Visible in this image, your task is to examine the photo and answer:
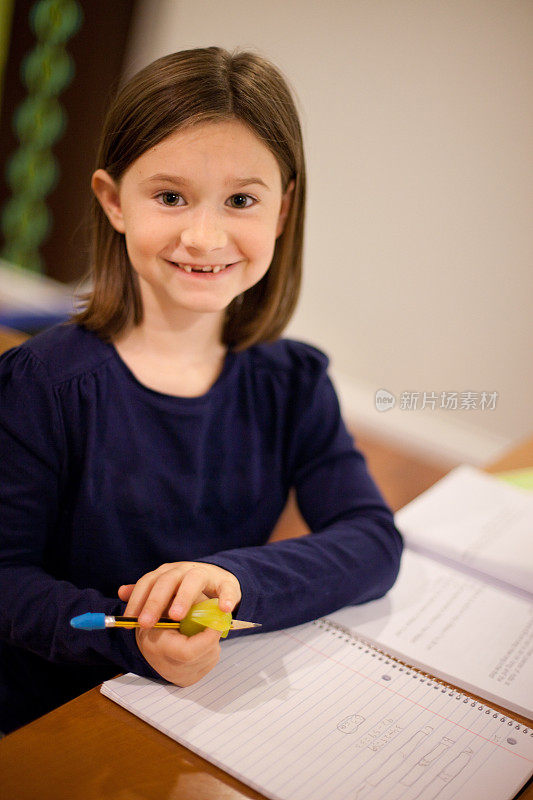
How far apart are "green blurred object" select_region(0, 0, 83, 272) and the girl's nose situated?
1897mm

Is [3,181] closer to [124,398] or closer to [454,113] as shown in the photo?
[454,113]

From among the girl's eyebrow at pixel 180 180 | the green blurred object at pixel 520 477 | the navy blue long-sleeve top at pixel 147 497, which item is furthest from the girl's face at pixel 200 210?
the green blurred object at pixel 520 477

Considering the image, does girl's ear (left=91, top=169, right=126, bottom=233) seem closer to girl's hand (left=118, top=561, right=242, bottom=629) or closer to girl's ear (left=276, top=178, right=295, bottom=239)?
girl's ear (left=276, top=178, right=295, bottom=239)

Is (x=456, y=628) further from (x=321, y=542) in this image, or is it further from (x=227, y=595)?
(x=227, y=595)

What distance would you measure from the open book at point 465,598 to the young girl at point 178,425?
0.16ft

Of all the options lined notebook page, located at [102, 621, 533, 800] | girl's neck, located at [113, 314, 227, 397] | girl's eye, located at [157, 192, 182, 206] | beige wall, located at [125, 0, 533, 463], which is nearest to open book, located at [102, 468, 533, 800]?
lined notebook page, located at [102, 621, 533, 800]

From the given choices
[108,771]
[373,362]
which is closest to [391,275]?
[373,362]

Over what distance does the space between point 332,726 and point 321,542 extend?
0.79 ft

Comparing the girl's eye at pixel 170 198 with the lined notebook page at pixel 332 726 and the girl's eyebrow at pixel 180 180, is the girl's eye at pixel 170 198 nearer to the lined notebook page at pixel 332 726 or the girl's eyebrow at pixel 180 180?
the girl's eyebrow at pixel 180 180

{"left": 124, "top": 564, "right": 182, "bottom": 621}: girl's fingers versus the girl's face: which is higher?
the girl's face

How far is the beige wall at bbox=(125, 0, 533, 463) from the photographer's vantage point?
6.02 ft

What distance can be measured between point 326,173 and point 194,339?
4.93 feet

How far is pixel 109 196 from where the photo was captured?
796mm

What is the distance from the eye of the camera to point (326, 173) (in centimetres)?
224
